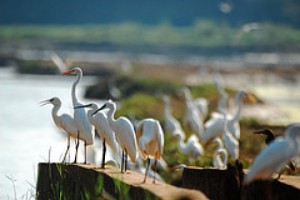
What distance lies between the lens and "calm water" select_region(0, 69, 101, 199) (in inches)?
576

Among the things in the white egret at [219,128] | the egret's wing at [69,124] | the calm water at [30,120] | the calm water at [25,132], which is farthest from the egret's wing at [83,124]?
the white egret at [219,128]

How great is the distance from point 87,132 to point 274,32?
39.1 m

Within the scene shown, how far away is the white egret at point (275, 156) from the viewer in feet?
24.1

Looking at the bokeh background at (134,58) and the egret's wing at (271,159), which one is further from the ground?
the bokeh background at (134,58)

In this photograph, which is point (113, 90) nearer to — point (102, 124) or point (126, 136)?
point (102, 124)

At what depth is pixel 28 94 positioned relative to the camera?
130 ft

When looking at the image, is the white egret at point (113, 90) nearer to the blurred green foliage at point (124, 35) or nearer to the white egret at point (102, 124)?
the white egret at point (102, 124)

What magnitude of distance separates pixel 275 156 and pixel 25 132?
18.0 metres

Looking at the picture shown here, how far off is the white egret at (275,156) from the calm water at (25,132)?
350 cm

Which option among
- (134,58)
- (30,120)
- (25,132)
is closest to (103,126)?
(25,132)

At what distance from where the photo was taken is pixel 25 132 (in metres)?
24.8

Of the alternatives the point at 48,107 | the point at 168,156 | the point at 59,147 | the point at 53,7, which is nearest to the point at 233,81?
the point at 48,107

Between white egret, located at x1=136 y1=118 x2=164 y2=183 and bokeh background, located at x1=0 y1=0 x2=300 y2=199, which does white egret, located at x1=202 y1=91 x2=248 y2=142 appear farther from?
white egret, located at x1=136 y1=118 x2=164 y2=183

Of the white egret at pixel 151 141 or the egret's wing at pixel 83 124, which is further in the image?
the egret's wing at pixel 83 124
